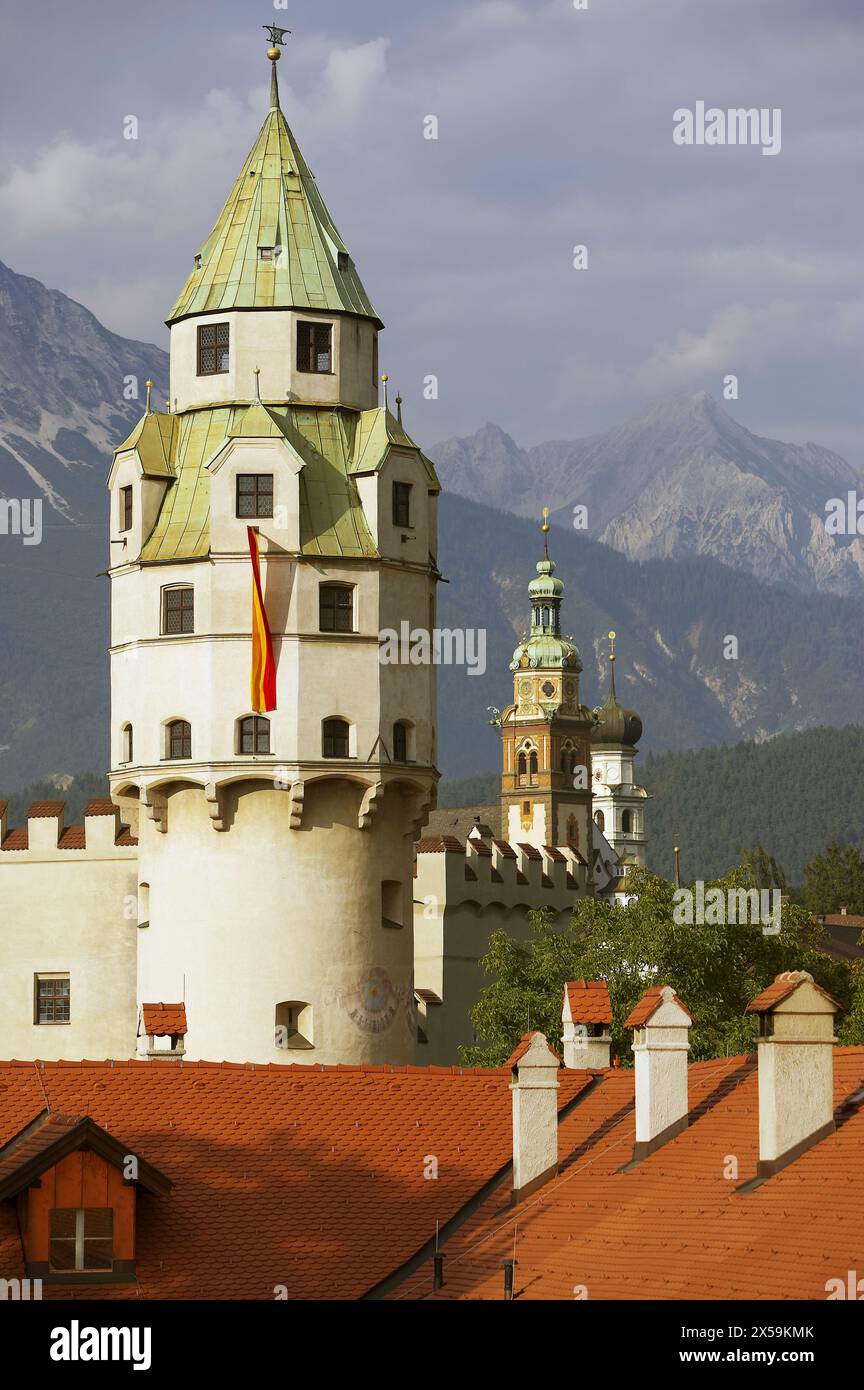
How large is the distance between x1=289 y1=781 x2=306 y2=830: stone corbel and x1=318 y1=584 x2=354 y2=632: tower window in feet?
11.5

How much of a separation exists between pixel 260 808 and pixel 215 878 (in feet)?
5.70

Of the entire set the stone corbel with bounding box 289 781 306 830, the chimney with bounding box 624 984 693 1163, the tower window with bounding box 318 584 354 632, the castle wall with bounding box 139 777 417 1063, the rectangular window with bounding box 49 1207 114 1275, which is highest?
the tower window with bounding box 318 584 354 632

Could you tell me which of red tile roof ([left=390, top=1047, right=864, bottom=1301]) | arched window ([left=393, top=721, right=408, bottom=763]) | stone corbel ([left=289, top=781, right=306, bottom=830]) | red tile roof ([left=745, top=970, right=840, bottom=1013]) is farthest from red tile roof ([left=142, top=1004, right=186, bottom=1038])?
arched window ([left=393, top=721, right=408, bottom=763])

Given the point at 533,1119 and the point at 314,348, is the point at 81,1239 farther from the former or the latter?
the point at 314,348

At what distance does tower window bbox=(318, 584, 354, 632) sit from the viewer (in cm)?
6294

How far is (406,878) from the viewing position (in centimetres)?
6406

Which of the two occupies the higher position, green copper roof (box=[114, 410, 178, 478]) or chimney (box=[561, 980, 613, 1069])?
green copper roof (box=[114, 410, 178, 478])

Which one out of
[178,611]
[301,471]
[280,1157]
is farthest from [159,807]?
[280,1157]

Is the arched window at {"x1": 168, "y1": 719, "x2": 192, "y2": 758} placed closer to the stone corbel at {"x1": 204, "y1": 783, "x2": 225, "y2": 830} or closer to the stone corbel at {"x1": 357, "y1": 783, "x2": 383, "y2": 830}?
the stone corbel at {"x1": 204, "y1": 783, "x2": 225, "y2": 830}

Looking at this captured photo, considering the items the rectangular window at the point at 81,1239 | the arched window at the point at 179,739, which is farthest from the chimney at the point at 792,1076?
the arched window at the point at 179,739

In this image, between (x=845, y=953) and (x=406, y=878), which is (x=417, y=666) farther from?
(x=845, y=953)

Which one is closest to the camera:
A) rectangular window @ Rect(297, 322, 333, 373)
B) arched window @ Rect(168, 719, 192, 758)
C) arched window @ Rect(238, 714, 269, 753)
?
arched window @ Rect(238, 714, 269, 753)
